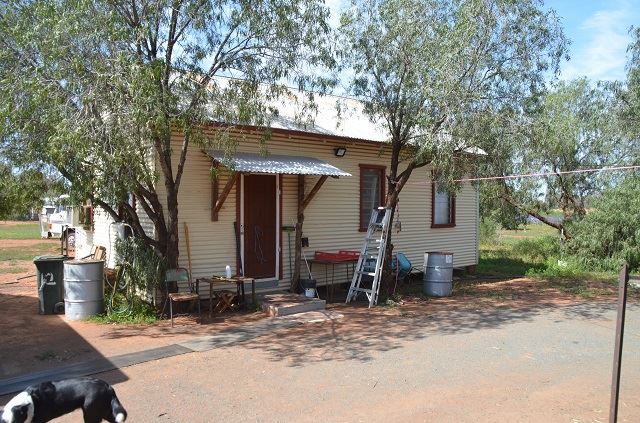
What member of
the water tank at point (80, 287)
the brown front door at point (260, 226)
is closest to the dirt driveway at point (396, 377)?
the brown front door at point (260, 226)

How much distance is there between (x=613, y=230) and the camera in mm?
15789

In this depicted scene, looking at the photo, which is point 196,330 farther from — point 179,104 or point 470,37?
point 470,37

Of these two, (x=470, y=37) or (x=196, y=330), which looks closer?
(x=196, y=330)

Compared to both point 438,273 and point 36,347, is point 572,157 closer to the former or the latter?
point 438,273

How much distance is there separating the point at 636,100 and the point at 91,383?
16235 mm

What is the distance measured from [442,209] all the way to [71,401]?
40.9ft

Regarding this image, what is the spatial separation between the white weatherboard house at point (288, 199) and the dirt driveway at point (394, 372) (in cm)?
231

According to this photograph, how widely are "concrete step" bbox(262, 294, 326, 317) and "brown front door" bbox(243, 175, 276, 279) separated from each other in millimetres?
866

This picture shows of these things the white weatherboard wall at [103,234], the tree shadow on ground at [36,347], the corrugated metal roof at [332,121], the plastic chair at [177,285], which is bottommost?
the tree shadow on ground at [36,347]

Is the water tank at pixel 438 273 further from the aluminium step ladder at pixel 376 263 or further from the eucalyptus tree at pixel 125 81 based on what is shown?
the eucalyptus tree at pixel 125 81

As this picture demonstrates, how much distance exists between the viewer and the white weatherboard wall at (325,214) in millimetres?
9977

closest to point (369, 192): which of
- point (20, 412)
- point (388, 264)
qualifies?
point (388, 264)

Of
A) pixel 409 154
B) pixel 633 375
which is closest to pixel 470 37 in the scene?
pixel 409 154

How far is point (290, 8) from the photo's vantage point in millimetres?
8555
